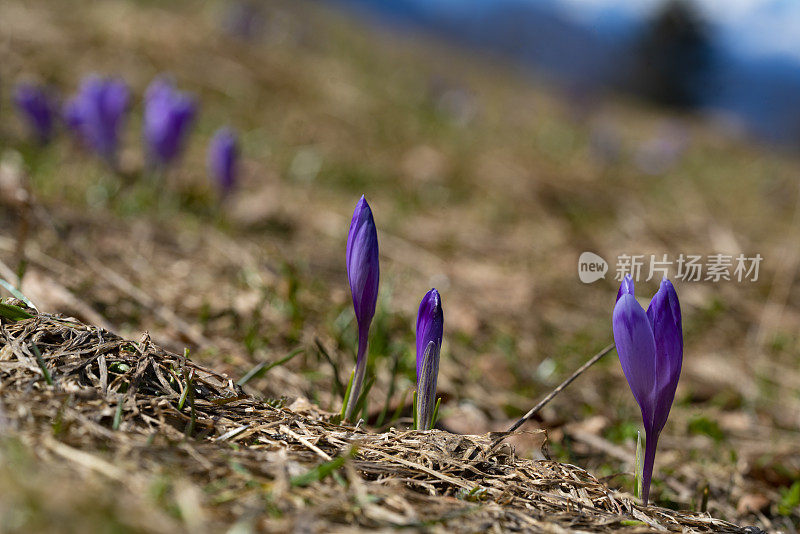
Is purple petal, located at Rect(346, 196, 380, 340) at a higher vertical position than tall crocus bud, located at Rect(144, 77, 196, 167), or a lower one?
lower

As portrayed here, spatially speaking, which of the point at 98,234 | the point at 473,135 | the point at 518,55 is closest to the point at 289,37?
the point at 473,135

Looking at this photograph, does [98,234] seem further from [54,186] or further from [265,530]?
[265,530]

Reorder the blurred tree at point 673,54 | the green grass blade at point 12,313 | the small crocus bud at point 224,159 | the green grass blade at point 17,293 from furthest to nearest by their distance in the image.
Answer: the blurred tree at point 673,54
the small crocus bud at point 224,159
the green grass blade at point 17,293
the green grass blade at point 12,313

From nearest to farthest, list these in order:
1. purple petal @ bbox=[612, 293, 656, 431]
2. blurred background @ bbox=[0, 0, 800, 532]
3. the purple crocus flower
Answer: purple petal @ bbox=[612, 293, 656, 431] < blurred background @ bbox=[0, 0, 800, 532] < the purple crocus flower

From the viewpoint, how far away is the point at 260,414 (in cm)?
134

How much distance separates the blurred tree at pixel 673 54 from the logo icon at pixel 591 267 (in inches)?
1077

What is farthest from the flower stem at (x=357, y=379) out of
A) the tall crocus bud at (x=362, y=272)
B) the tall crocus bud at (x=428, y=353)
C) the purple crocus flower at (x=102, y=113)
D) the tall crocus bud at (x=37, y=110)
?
the tall crocus bud at (x=37, y=110)

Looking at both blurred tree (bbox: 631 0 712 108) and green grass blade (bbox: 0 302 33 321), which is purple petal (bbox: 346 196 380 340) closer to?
green grass blade (bbox: 0 302 33 321)

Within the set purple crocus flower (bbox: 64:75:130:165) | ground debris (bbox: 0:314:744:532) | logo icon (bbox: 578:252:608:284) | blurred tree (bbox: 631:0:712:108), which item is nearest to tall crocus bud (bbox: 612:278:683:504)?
ground debris (bbox: 0:314:744:532)

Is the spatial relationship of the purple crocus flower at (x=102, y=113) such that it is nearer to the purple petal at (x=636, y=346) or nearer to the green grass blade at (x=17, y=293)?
the green grass blade at (x=17, y=293)

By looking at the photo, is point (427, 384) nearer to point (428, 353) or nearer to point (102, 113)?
A: point (428, 353)

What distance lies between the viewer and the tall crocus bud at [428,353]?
4.43ft

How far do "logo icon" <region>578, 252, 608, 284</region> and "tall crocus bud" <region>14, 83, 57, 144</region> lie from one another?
3.24 metres

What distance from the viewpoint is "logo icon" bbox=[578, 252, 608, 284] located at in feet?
13.3
